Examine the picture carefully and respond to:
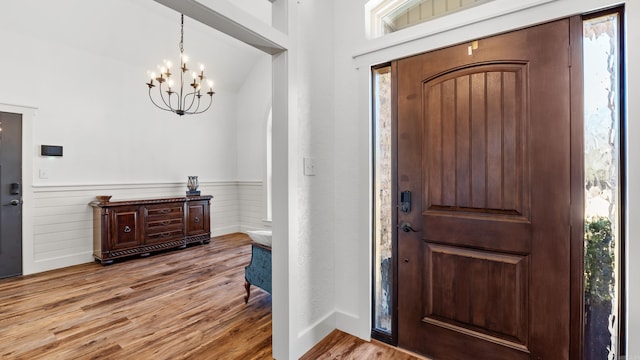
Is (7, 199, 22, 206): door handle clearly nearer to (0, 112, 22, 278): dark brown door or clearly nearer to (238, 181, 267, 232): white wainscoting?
(0, 112, 22, 278): dark brown door

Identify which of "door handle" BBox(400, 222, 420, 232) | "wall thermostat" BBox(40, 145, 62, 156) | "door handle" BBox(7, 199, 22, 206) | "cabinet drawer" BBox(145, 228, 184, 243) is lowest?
"cabinet drawer" BBox(145, 228, 184, 243)

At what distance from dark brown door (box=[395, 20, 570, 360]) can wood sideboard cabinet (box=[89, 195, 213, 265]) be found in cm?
396

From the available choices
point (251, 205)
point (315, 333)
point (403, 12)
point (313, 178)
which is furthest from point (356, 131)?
point (251, 205)

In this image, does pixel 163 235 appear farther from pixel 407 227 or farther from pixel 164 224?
pixel 407 227

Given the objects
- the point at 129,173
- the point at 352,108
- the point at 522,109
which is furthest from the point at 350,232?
the point at 129,173

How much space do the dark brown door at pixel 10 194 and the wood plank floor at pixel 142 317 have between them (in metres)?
0.25

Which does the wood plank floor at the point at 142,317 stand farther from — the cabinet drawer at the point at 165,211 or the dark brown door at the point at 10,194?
the cabinet drawer at the point at 165,211

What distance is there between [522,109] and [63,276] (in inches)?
197

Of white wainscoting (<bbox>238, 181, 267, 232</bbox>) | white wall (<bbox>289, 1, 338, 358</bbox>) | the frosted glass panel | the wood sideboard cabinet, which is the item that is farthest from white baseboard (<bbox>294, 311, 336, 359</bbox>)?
white wainscoting (<bbox>238, 181, 267, 232</bbox>)

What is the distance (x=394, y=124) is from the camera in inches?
77.4

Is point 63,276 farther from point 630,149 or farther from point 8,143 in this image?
point 630,149

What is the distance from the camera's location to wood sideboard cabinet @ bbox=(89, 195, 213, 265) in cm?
390

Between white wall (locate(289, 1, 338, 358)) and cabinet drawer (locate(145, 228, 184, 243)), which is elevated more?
white wall (locate(289, 1, 338, 358))

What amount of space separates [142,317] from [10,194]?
8.82 feet
